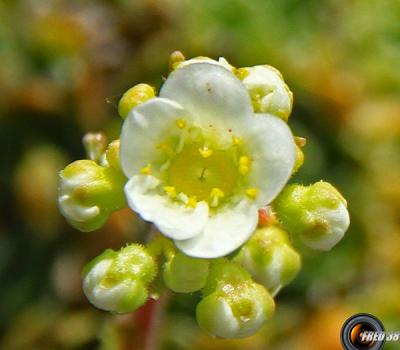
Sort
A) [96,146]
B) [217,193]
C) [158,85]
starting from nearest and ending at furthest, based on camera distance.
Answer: [217,193] → [96,146] → [158,85]

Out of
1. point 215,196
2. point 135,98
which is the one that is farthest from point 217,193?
point 135,98

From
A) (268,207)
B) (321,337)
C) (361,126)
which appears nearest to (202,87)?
A: (268,207)

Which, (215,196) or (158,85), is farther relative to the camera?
(158,85)

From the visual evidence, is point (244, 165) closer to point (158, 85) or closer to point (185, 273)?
point (185, 273)

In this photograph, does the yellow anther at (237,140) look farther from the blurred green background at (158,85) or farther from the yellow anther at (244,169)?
the blurred green background at (158,85)

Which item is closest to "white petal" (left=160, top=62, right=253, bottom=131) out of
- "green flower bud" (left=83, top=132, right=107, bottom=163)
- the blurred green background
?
"green flower bud" (left=83, top=132, right=107, bottom=163)

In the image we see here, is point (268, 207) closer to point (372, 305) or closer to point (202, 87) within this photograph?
point (202, 87)
